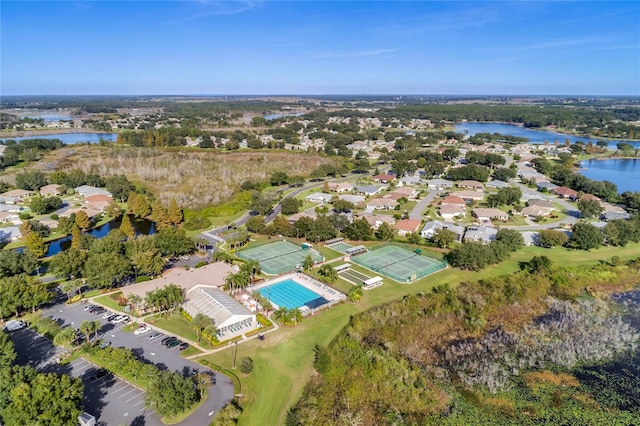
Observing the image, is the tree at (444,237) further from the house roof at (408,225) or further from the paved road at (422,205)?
the paved road at (422,205)

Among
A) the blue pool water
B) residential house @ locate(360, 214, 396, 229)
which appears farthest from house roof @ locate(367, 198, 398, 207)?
the blue pool water

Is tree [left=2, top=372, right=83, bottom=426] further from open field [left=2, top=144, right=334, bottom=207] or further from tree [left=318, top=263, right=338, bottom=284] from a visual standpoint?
open field [left=2, top=144, right=334, bottom=207]

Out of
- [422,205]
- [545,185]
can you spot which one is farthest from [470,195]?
[545,185]

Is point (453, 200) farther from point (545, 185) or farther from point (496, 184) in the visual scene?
point (545, 185)

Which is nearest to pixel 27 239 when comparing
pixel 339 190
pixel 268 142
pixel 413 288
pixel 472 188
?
pixel 413 288

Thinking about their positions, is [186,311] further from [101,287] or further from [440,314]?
[440,314]
